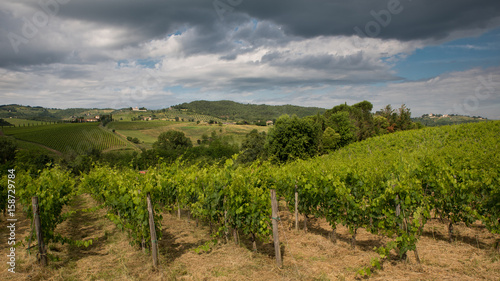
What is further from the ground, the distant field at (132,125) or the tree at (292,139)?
the distant field at (132,125)

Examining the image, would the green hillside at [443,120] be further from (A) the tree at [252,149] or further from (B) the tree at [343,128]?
(A) the tree at [252,149]

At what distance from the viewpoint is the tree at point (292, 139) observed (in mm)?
33781

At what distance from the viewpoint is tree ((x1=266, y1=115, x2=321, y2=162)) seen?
33.8 m

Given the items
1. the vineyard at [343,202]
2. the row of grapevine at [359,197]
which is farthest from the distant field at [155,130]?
the row of grapevine at [359,197]

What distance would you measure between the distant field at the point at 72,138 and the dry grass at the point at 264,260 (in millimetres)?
64492

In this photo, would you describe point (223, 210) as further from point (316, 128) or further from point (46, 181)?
point (316, 128)

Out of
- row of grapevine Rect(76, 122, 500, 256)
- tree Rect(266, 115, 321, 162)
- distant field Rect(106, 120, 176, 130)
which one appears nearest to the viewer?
row of grapevine Rect(76, 122, 500, 256)

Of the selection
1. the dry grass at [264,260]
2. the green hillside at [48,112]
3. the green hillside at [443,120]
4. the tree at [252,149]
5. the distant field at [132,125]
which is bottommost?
the tree at [252,149]

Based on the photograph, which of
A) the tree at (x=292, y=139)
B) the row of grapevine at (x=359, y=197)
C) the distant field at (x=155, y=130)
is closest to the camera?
the row of grapevine at (x=359, y=197)

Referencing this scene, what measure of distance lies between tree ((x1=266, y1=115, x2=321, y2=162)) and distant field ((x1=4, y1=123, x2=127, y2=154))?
50.8 meters

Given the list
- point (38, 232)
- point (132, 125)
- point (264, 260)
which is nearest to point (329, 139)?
point (264, 260)

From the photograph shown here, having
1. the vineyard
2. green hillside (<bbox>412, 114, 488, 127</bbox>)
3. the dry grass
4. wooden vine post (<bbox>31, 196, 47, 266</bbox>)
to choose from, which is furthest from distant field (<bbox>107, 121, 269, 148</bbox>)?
wooden vine post (<bbox>31, 196, 47, 266</bbox>)

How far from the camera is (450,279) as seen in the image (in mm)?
4887

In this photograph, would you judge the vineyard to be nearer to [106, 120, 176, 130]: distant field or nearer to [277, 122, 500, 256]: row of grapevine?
[277, 122, 500, 256]: row of grapevine
